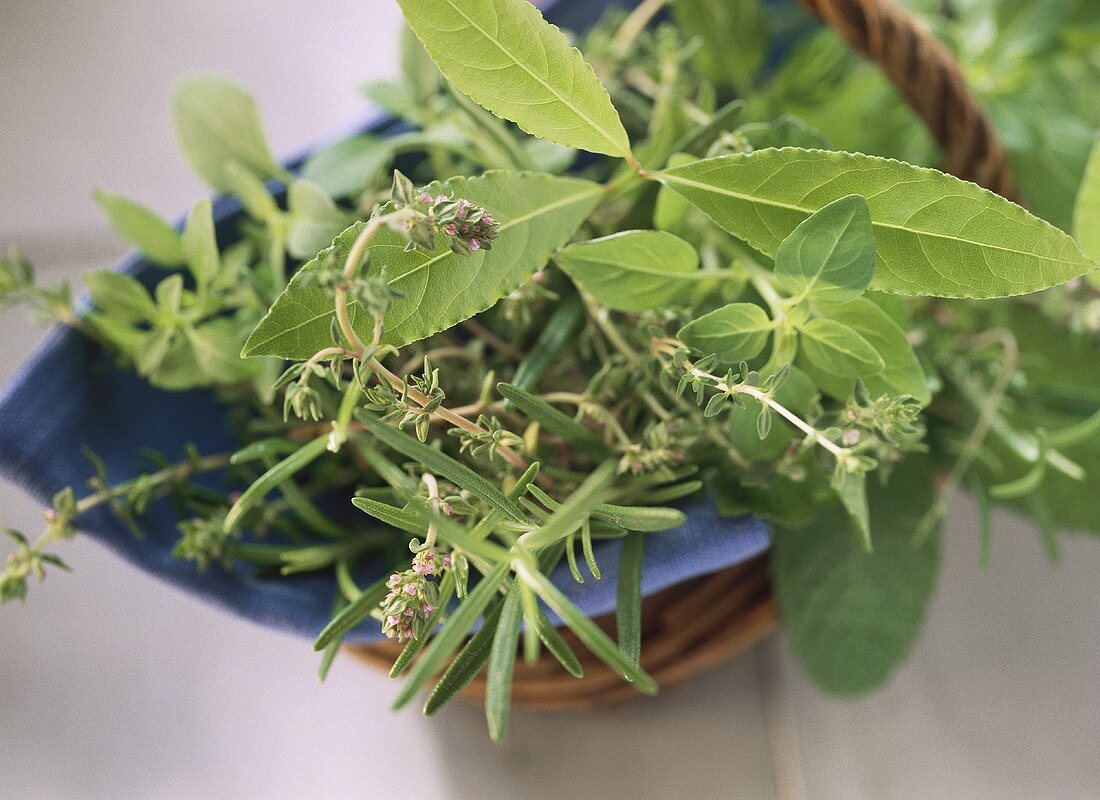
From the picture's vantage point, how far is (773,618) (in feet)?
1.58

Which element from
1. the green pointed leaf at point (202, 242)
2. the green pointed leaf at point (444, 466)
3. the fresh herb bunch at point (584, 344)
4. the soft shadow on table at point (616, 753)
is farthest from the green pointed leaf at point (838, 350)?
the soft shadow on table at point (616, 753)

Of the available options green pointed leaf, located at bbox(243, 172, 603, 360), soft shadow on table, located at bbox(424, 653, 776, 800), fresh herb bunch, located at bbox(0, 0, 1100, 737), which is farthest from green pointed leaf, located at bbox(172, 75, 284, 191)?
soft shadow on table, located at bbox(424, 653, 776, 800)

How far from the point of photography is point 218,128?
0.44m

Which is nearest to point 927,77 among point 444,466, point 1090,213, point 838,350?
point 1090,213

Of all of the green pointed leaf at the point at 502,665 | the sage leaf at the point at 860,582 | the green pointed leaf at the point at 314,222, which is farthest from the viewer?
the sage leaf at the point at 860,582

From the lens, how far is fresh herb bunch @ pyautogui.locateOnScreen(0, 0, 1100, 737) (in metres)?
0.25

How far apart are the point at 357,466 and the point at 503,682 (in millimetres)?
202

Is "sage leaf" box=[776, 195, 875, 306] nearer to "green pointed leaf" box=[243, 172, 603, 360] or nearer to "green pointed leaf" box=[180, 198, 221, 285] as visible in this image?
"green pointed leaf" box=[243, 172, 603, 360]

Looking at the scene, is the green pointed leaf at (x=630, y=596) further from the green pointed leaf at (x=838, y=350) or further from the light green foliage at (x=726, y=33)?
the light green foliage at (x=726, y=33)

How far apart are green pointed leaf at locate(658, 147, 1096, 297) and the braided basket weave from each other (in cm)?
17

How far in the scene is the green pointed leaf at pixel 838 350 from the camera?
275 mm

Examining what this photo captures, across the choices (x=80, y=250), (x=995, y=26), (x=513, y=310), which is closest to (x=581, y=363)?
(x=513, y=310)

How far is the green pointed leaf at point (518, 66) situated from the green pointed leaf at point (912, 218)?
0.04m

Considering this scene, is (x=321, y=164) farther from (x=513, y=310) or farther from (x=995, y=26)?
(x=995, y=26)
